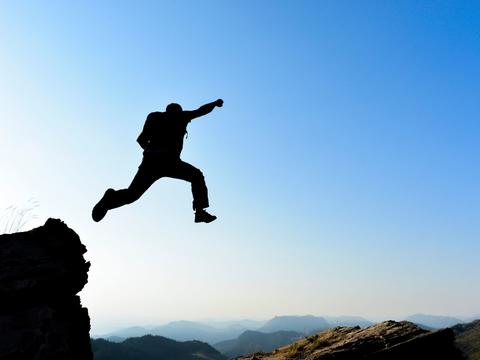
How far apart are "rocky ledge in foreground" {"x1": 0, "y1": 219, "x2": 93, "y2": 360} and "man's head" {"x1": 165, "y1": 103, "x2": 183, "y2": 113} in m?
4.24

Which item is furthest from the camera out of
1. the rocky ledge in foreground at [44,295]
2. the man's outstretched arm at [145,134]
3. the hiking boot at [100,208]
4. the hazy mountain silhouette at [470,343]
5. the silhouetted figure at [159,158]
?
the hazy mountain silhouette at [470,343]

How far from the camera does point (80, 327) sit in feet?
31.2

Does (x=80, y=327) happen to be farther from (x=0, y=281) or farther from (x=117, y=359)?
(x=117, y=359)

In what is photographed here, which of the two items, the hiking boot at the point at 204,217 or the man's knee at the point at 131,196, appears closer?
the man's knee at the point at 131,196

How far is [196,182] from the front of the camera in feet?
35.3

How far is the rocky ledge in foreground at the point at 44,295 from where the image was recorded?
7.20m

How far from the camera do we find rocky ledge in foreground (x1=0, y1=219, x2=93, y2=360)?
7203mm

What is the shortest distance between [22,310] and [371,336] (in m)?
13.6

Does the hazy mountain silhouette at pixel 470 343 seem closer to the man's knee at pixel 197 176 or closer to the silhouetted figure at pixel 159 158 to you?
the man's knee at pixel 197 176

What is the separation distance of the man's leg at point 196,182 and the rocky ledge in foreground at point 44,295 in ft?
10.7

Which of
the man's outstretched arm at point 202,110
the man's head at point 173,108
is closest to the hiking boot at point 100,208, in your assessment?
the man's head at point 173,108

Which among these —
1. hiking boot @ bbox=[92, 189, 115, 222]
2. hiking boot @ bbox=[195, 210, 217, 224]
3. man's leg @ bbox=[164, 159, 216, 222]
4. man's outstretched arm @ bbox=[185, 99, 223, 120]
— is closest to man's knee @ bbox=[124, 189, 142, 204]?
hiking boot @ bbox=[92, 189, 115, 222]

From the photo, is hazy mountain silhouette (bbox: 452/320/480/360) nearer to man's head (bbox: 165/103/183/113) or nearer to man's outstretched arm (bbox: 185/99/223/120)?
man's outstretched arm (bbox: 185/99/223/120)

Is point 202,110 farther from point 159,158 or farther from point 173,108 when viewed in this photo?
point 159,158
